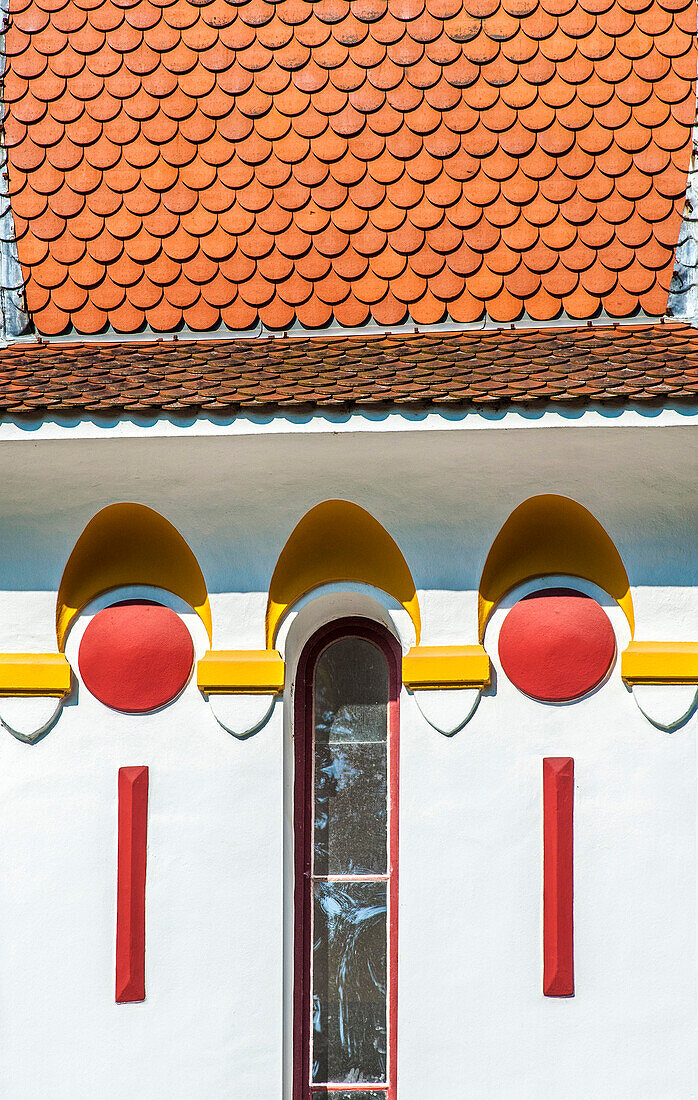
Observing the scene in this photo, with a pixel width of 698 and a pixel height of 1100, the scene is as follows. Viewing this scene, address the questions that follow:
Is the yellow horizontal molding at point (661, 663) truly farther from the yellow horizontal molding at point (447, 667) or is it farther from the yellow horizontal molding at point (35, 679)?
the yellow horizontal molding at point (35, 679)

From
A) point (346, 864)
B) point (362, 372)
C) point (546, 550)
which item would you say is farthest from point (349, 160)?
point (346, 864)

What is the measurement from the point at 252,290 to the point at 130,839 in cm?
257

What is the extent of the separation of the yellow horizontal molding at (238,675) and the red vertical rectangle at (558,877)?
3.97 ft

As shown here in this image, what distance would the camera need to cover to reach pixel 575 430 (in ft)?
21.2

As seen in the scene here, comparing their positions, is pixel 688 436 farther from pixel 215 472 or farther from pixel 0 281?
pixel 0 281

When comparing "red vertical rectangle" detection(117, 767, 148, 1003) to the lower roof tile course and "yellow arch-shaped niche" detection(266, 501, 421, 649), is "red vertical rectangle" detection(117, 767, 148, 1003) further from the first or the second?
the lower roof tile course

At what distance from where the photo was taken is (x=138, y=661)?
697 centimetres

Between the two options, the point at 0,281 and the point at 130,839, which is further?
the point at 0,281

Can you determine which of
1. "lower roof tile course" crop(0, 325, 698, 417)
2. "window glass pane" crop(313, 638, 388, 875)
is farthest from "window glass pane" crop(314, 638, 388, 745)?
"lower roof tile course" crop(0, 325, 698, 417)

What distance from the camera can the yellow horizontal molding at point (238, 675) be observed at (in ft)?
22.6

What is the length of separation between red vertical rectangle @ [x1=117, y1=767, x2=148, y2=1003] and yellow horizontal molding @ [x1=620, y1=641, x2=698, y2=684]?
211 cm

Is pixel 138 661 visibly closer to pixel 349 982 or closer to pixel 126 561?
pixel 126 561

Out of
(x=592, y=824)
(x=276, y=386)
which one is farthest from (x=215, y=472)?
(x=592, y=824)

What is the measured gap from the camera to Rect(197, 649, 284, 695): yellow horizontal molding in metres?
6.89
